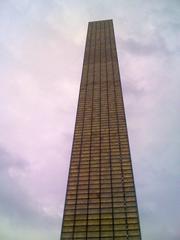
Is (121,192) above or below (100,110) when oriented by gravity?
below

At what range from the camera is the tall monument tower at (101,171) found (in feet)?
271

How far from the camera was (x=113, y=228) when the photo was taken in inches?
3209

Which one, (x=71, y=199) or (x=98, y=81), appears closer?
(x=71, y=199)

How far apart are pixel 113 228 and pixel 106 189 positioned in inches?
526

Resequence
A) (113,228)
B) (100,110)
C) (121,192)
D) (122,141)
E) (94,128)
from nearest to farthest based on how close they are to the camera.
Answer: (113,228) → (121,192) → (122,141) → (94,128) → (100,110)

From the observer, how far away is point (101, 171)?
9775cm

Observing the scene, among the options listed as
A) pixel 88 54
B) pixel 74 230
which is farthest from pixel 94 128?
pixel 88 54

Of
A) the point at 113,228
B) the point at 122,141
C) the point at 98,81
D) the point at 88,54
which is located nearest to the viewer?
the point at 113,228

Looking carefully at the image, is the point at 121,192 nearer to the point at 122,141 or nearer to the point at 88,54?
the point at 122,141

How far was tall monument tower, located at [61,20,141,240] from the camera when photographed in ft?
271

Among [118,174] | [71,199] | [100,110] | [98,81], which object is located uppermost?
[98,81]

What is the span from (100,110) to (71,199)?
4382 centimetres

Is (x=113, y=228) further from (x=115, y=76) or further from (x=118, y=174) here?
(x=115, y=76)

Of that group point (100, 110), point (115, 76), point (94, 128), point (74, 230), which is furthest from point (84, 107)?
point (74, 230)
